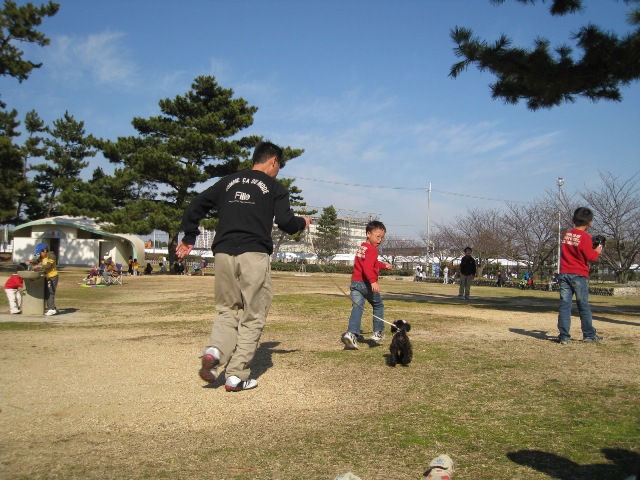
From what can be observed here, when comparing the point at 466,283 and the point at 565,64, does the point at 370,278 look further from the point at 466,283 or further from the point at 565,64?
the point at 466,283

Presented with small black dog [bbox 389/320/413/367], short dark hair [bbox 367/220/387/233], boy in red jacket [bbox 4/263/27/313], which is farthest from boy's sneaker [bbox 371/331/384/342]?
boy in red jacket [bbox 4/263/27/313]

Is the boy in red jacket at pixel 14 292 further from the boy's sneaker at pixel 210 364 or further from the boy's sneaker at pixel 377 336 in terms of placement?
the boy's sneaker at pixel 210 364

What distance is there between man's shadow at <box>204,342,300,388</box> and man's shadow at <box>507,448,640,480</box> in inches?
92.2

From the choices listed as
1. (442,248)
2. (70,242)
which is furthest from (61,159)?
(442,248)

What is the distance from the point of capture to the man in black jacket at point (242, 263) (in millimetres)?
4035

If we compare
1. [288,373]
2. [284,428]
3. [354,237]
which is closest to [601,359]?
[288,373]

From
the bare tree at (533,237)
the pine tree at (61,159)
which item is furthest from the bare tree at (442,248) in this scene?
the pine tree at (61,159)

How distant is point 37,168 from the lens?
49.7 metres

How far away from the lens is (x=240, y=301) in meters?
4.18

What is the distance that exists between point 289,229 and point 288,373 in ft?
4.11

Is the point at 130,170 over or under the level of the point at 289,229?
over

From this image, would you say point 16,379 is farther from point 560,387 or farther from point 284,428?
point 560,387

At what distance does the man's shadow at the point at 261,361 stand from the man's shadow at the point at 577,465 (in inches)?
92.2

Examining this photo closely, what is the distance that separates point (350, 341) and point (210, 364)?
2.12 meters
